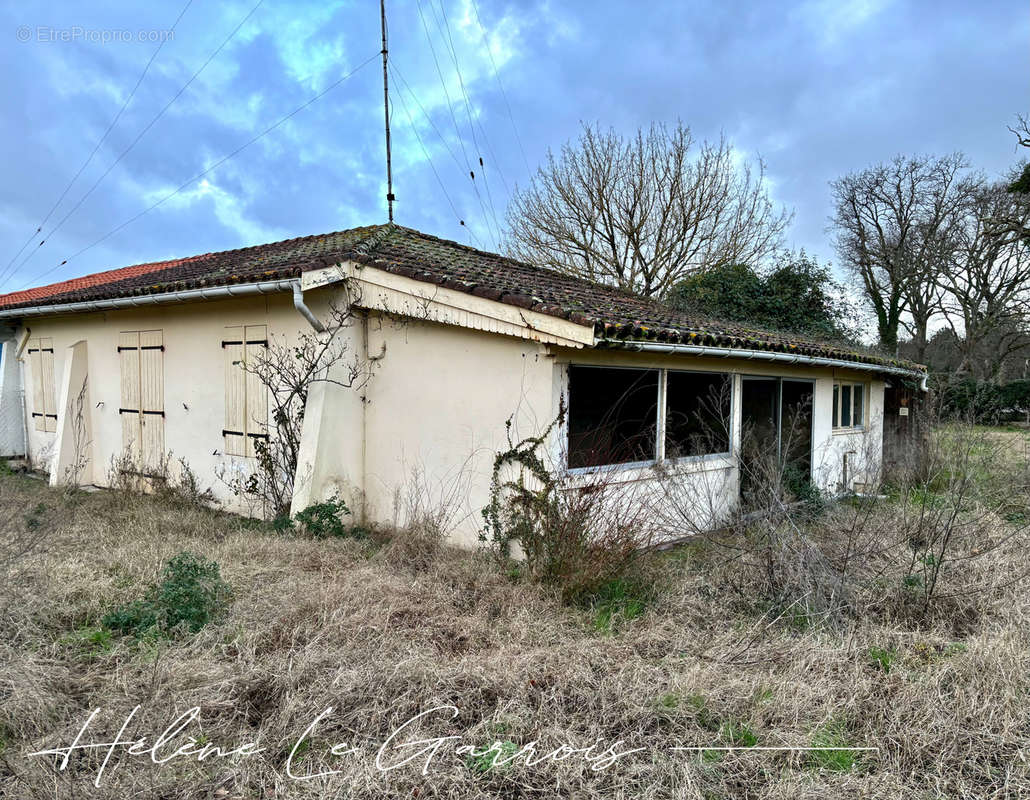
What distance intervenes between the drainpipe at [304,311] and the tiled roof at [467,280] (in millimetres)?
174

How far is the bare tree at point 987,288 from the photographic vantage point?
22.6 m

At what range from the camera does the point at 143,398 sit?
355 inches

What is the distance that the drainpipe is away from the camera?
651cm

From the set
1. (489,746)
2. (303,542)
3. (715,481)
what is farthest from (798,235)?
(489,746)

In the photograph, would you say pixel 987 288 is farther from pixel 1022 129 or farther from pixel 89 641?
pixel 89 641

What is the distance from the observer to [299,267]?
257 inches

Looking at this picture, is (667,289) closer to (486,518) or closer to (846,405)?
(846,405)

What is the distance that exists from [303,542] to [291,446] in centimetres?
146

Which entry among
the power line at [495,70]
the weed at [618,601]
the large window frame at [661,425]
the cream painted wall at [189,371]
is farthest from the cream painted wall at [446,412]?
the power line at [495,70]

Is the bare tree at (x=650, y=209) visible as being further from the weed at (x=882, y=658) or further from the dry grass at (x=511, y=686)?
the weed at (x=882, y=658)

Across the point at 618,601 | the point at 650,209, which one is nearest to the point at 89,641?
the point at 618,601

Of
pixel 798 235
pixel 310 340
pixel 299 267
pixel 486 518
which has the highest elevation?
pixel 798 235

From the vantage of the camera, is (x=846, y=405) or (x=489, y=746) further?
(x=846, y=405)

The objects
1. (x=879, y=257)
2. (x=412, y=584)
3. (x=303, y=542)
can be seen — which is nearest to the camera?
(x=412, y=584)
